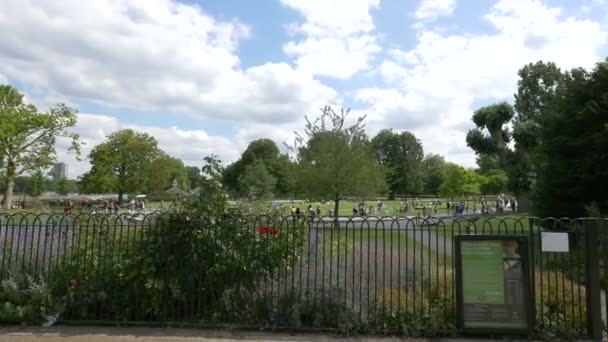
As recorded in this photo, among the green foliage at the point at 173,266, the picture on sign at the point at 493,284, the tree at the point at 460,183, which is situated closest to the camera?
the picture on sign at the point at 493,284

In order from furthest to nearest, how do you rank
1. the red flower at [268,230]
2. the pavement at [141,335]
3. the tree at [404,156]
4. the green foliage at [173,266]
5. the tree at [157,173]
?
1. the tree at [404,156]
2. the tree at [157,173]
3. the red flower at [268,230]
4. the green foliage at [173,266]
5. the pavement at [141,335]

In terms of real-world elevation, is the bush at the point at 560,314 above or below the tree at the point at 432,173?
below

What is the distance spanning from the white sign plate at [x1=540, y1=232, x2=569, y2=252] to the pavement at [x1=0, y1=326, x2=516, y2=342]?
1.65m

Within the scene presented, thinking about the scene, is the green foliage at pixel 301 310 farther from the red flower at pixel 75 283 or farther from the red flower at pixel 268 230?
the red flower at pixel 75 283

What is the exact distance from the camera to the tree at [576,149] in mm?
16500

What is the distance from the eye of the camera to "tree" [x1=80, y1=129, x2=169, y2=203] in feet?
191

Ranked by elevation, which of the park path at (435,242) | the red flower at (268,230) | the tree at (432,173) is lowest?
the park path at (435,242)

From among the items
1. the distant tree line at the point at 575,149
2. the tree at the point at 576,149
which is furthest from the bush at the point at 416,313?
the tree at the point at 576,149

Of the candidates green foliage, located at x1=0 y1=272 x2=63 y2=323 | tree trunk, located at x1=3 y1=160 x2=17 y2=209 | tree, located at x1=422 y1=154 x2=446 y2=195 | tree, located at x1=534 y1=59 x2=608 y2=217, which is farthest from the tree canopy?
tree, located at x1=422 y1=154 x2=446 y2=195

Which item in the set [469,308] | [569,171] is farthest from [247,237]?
[569,171]

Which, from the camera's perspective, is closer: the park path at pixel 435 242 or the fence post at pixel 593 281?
the fence post at pixel 593 281

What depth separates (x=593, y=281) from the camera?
6375 millimetres

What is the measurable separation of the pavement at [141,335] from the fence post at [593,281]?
159 cm

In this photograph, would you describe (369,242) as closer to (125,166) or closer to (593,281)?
(593,281)
